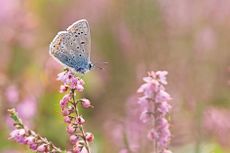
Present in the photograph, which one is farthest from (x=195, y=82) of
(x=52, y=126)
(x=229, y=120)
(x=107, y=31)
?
(x=107, y=31)

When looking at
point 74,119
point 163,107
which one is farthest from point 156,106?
point 74,119

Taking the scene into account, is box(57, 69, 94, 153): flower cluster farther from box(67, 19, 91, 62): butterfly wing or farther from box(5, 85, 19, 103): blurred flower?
box(5, 85, 19, 103): blurred flower

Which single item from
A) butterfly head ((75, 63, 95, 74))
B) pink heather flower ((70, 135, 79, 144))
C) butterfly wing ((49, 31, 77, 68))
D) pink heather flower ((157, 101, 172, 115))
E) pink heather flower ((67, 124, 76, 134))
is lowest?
pink heather flower ((70, 135, 79, 144))

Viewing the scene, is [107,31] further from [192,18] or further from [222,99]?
[222,99]

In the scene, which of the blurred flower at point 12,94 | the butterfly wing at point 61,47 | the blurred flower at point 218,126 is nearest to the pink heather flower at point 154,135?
the butterfly wing at point 61,47

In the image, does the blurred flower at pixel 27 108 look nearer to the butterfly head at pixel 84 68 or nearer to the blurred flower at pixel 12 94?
the blurred flower at pixel 12 94

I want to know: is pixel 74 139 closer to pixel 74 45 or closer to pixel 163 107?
pixel 163 107

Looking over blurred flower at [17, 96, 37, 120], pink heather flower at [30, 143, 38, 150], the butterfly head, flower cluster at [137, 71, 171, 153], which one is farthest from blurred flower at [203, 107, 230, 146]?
pink heather flower at [30, 143, 38, 150]
